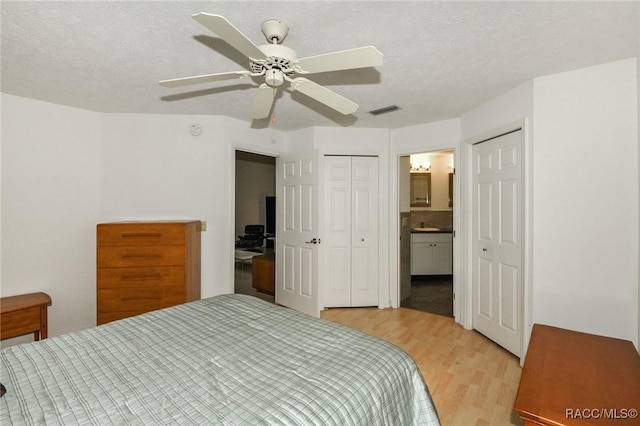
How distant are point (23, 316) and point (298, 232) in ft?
8.76

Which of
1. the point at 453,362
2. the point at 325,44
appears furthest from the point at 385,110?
the point at 453,362

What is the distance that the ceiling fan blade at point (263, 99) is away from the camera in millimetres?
1794

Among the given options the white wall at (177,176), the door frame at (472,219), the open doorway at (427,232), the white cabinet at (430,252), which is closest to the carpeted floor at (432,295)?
the open doorway at (427,232)

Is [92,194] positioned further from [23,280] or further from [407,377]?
[407,377]

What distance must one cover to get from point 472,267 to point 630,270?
52.3 inches

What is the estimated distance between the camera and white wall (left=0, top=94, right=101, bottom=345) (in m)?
2.70

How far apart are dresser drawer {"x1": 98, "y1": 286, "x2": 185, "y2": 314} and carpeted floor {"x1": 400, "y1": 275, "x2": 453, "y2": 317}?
9.48ft

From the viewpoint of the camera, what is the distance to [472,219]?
3.28 m

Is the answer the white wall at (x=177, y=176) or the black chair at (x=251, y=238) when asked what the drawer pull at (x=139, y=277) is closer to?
the white wall at (x=177, y=176)

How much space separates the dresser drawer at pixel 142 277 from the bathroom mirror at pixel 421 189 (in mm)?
4390

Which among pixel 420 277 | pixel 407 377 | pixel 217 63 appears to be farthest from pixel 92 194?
pixel 420 277

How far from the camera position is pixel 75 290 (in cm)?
309

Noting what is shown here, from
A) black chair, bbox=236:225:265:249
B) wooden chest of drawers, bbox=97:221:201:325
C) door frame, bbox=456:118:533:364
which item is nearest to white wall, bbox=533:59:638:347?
door frame, bbox=456:118:533:364

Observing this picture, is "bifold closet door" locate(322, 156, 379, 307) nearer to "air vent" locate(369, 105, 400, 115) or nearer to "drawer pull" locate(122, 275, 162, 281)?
"air vent" locate(369, 105, 400, 115)
